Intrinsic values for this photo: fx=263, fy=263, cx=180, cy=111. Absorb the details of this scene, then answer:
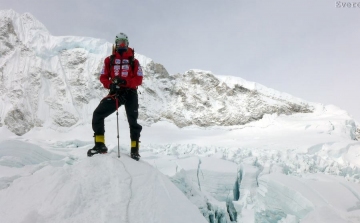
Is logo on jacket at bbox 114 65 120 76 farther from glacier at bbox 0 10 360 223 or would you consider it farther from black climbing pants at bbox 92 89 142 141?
glacier at bbox 0 10 360 223

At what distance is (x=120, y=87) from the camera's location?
3521 millimetres

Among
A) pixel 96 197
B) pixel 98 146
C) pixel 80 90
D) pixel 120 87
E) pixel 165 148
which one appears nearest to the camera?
pixel 96 197

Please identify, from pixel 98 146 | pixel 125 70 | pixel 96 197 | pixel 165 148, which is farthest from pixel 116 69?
pixel 165 148

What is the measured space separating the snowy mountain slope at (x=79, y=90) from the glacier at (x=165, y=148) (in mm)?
177

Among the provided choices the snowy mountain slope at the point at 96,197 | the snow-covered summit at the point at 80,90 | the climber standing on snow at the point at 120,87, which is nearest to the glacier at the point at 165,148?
the snowy mountain slope at the point at 96,197

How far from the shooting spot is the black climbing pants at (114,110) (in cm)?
347

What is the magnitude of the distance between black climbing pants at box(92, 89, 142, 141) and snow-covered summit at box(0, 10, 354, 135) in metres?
37.9

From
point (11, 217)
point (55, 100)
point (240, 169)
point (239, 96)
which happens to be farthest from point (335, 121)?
point (55, 100)

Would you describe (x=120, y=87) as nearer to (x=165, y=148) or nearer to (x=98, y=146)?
(x=98, y=146)

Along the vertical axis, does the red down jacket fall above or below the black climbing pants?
above

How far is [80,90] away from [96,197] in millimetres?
43417

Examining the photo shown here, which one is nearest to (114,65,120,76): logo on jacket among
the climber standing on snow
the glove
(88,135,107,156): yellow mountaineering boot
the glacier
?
the climber standing on snow

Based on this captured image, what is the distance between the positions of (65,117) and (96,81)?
8.75 m

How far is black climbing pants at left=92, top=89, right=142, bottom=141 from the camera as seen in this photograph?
3469 millimetres
